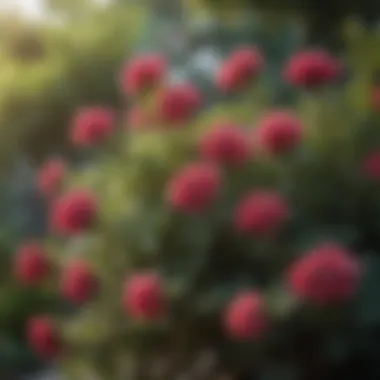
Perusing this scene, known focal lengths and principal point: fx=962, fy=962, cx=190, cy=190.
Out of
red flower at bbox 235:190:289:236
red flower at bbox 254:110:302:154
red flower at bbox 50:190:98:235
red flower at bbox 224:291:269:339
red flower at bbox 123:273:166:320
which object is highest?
red flower at bbox 50:190:98:235

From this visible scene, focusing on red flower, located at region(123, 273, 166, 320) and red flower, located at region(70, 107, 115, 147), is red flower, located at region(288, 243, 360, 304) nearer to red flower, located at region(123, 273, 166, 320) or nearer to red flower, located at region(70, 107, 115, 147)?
red flower, located at region(123, 273, 166, 320)

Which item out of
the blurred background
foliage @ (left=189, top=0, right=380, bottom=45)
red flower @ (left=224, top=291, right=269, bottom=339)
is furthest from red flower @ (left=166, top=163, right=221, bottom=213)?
foliage @ (left=189, top=0, right=380, bottom=45)

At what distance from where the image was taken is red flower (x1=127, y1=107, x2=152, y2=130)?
1.16m

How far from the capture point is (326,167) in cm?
107

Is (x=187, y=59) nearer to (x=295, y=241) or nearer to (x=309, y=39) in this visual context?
(x=309, y=39)

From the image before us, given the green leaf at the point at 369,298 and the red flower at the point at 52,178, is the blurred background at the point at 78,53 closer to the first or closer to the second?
the red flower at the point at 52,178

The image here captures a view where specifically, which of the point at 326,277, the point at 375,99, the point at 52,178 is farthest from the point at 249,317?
the point at 52,178

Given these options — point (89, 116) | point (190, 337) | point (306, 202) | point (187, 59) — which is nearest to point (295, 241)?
point (306, 202)

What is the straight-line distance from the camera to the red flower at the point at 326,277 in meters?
0.94

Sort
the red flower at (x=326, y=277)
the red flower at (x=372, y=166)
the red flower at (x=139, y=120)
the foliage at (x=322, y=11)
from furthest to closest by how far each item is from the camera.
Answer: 1. the foliage at (x=322, y=11)
2. the red flower at (x=139, y=120)
3. the red flower at (x=372, y=166)
4. the red flower at (x=326, y=277)

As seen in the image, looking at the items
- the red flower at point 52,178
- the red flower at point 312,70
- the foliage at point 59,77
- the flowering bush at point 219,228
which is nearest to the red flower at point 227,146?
the flowering bush at point 219,228

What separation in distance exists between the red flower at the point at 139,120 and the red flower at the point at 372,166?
27cm

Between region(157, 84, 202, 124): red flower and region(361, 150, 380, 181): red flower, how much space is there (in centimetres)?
21

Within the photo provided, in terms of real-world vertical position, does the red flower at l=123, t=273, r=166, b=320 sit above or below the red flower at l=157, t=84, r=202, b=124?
below
